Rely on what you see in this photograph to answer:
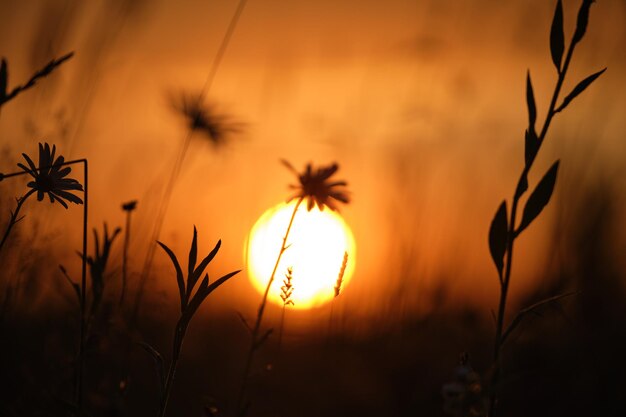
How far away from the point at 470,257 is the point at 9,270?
1901 mm

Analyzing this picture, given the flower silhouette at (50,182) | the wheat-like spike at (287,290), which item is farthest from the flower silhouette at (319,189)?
the flower silhouette at (50,182)

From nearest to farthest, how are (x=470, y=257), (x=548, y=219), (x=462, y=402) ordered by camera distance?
(x=462, y=402) < (x=548, y=219) < (x=470, y=257)

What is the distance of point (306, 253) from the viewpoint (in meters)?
1.63

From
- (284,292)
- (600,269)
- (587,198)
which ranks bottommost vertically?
(284,292)

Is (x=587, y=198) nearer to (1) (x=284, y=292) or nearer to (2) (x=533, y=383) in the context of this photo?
(2) (x=533, y=383)

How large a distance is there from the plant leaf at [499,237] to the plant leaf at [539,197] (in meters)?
0.03

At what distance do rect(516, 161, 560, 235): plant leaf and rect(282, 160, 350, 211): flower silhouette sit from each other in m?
0.49

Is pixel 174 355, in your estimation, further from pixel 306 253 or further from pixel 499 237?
pixel 306 253

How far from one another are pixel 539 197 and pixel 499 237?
0.10m

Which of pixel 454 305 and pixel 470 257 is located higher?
pixel 470 257

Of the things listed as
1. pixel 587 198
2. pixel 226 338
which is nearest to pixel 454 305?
pixel 587 198

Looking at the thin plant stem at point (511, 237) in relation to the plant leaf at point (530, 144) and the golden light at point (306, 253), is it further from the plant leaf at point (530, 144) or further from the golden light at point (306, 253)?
the golden light at point (306, 253)

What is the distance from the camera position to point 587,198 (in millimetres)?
2707

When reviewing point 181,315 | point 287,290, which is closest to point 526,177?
point 287,290
